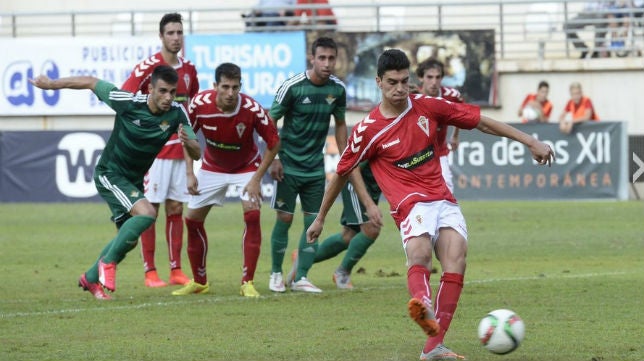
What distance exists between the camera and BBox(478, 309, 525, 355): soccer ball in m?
7.43

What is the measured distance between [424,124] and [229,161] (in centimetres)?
391

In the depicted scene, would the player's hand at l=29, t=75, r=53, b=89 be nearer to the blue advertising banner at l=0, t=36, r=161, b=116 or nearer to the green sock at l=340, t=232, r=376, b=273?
the green sock at l=340, t=232, r=376, b=273

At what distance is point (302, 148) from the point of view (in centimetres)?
1163

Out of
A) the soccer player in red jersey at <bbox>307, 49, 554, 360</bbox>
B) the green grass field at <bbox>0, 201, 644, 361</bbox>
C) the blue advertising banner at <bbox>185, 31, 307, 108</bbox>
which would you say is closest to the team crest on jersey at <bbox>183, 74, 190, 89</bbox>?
the green grass field at <bbox>0, 201, 644, 361</bbox>

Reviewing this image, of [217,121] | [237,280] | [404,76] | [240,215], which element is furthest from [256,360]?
[240,215]

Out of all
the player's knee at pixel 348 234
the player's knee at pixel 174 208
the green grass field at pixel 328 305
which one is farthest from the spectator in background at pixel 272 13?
the player's knee at pixel 348 234

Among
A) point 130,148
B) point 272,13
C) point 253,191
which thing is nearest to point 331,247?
point 253,191

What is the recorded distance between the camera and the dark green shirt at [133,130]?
10922 mm

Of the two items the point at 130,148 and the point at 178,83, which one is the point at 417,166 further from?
the point at 178,83

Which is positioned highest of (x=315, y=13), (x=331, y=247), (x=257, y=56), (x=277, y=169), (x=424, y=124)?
(x=315, y=13)

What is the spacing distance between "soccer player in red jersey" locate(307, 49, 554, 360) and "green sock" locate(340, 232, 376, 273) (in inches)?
144

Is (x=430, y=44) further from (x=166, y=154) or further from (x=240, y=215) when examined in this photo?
(x=166, y=154)

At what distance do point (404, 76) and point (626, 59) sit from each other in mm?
18571

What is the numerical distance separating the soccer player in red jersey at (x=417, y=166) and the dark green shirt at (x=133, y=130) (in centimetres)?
305
